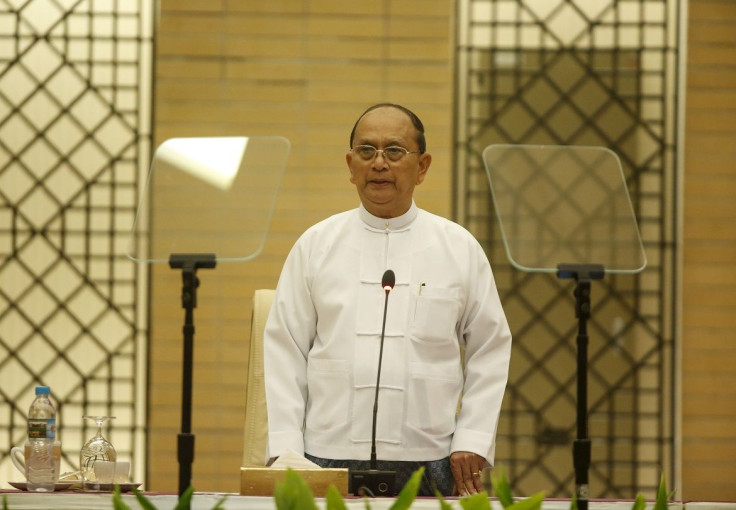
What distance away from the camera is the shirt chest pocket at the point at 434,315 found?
2.59m

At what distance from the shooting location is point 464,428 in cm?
259

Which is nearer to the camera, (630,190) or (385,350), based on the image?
(385,350)

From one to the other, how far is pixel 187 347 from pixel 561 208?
2.85 ft

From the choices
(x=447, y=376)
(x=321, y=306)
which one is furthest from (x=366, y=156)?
(x=447, y=376)

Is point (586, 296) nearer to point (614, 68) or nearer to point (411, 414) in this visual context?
point (411, 414)

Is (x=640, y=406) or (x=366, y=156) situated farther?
(x=640, y=406)

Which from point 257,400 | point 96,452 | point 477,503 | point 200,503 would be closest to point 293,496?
point 477,503

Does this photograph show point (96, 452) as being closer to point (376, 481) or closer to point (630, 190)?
point (376, 481)

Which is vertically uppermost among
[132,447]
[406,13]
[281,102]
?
[406,13]

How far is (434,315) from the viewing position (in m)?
2.60

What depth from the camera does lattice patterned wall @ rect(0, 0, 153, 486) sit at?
14.8ft

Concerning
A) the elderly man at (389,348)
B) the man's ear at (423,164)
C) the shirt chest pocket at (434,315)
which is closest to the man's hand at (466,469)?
the elderly man at (389,348)

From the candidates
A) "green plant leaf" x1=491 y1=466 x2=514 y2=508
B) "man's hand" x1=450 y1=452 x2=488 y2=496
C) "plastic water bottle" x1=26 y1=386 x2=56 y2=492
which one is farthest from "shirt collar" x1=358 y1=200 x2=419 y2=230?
"green plant leaf" x1=491 y1=466 x2=514 y2=508

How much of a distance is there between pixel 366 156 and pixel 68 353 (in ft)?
8.07
